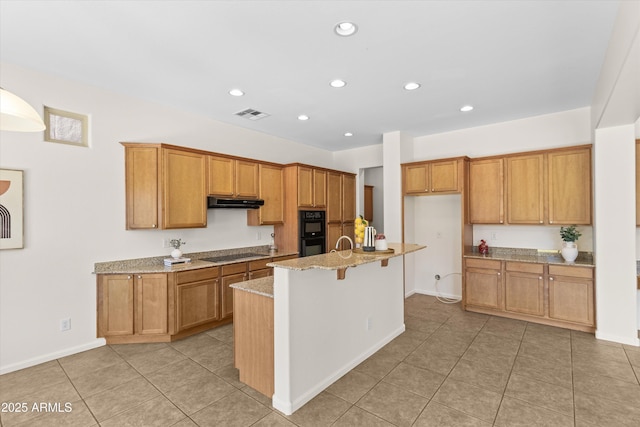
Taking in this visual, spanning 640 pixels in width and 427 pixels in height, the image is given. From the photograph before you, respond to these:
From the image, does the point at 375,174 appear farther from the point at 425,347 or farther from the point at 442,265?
the point at 425,347

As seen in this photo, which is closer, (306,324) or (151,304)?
(306,324)

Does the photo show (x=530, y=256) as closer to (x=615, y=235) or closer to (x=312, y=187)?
(x=615, y=235)

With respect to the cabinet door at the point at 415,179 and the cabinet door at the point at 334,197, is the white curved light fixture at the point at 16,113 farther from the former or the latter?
the cabinet door at the point at 415,179

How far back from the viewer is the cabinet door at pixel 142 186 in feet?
12.0

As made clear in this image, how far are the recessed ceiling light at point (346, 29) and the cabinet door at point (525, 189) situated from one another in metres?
3.28

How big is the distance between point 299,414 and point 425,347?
1.75 m

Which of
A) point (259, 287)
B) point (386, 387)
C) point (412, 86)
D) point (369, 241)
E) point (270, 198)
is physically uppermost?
point (412, 86)

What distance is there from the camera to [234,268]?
13.8 feet

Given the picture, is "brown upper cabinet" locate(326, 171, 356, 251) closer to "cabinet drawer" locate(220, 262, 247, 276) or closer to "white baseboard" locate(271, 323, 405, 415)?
"cabinet drawer" locate(220, 262, 247, 276)

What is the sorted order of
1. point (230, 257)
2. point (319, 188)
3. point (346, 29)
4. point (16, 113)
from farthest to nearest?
point (319, 188) < point (230, 257) < point (346, 29) < point (16, 113)

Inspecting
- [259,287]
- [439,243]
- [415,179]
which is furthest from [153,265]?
[439,243]

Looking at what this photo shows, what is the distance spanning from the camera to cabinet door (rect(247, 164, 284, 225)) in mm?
4938

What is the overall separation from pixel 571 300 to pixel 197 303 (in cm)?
472

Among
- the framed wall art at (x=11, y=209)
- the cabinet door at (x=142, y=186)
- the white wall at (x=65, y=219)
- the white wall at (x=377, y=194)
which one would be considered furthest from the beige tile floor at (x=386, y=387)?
the white wall at (x=377, y=194)
